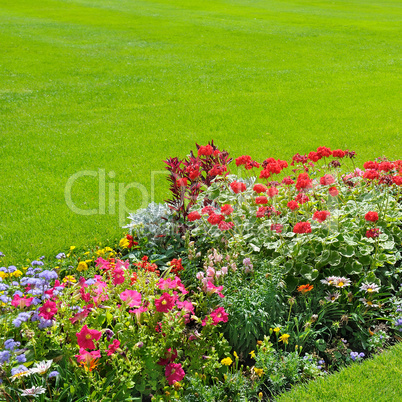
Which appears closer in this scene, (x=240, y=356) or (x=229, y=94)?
(x=240, y=356)

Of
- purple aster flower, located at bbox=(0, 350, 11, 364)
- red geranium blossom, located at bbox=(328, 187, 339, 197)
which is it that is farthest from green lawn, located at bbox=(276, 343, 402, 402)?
purple aster flower, located at bbox=(0, 350, 11, 364)

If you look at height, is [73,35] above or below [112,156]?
above

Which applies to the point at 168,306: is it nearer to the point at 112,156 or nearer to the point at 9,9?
the point at 112,156

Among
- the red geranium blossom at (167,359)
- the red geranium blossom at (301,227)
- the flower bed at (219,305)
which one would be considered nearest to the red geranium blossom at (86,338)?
the flower bed at (219,305)

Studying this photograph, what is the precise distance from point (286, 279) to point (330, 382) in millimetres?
818

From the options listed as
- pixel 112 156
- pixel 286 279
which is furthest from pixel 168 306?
pixel 112 156

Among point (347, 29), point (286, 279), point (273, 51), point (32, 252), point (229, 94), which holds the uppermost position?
point (347, 29)

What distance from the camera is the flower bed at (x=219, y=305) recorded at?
8.09ft

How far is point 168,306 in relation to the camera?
104 inches

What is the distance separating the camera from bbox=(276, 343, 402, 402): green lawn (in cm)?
256

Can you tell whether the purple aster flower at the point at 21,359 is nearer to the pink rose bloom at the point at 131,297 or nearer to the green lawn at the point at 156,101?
the pink rose bloom at the point at 131,297

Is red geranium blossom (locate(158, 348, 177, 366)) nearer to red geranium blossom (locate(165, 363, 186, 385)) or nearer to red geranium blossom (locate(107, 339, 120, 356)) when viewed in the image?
red geranium blossom (locate(165, 363, 186, 385))

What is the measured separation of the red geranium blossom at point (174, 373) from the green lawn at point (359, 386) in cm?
59

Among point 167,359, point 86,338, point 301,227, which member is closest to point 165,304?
point 167,359
